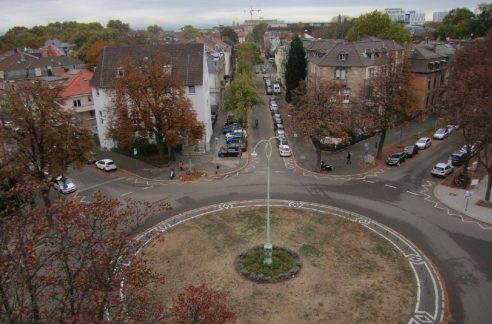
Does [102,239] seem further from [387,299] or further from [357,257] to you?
[357,257]

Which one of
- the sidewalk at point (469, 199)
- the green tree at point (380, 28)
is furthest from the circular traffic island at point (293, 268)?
the green tree at point (380, 28)

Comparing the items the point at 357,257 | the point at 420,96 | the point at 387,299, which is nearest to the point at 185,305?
the point at 387,299

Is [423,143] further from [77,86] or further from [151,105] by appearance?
[77,86]

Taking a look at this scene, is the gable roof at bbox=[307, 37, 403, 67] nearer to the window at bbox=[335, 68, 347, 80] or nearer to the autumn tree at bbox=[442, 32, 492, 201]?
the window at bbox=[335, 68, 347, 80]

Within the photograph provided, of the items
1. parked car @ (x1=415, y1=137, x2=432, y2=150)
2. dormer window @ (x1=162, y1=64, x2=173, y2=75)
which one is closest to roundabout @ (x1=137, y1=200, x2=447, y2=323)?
dormer window @ (x1=162, y1=64, x2=173, y2=75)

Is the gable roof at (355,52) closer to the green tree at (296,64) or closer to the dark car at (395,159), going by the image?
the green tree at (296,64)

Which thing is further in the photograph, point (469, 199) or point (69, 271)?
point (469, 199)

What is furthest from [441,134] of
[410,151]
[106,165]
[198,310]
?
[198,310]
